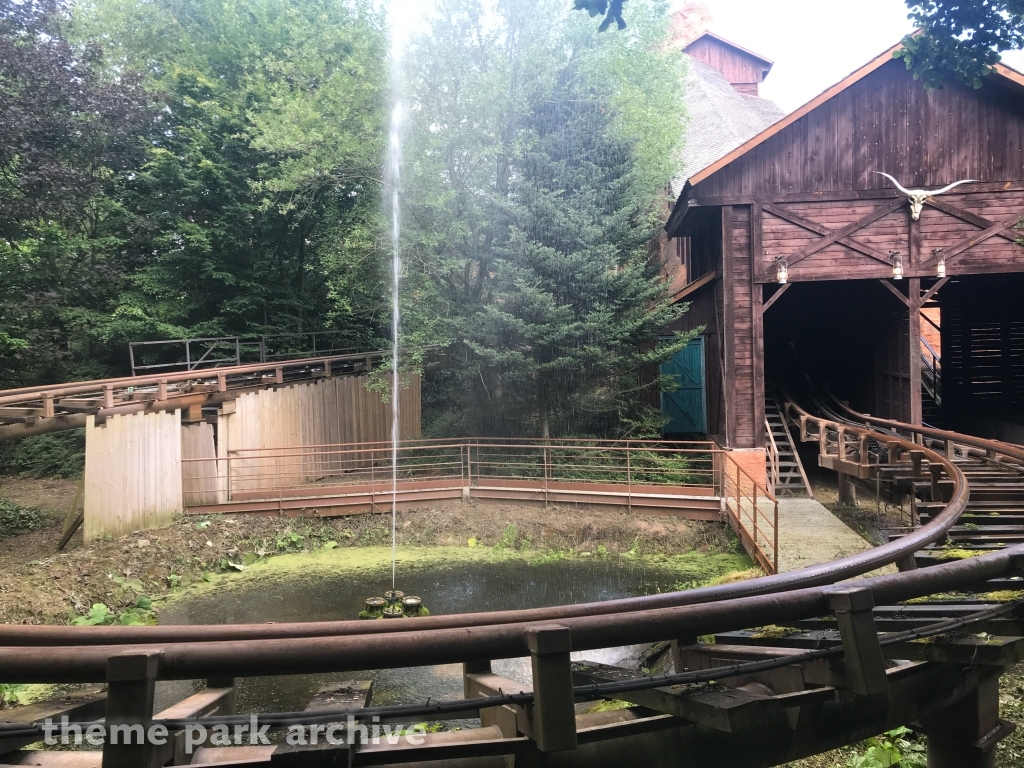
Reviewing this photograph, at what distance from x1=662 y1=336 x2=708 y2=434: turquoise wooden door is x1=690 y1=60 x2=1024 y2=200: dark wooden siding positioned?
16.0 feet

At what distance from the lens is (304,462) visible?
16.3 m

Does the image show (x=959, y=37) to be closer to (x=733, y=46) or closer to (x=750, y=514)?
(x=750, y=514)

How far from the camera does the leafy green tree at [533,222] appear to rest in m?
15.1

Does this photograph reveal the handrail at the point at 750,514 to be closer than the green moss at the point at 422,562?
Yes

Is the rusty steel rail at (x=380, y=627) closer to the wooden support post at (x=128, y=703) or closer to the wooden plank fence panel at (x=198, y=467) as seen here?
the wooden support post at (x=128, y=703)

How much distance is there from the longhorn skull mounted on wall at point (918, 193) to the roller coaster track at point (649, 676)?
12.8 m

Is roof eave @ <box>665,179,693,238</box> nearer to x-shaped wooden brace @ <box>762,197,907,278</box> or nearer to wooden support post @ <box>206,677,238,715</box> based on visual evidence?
x-shaped wooden brace @ <box>762,197,907,278</box>

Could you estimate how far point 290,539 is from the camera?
13.3 metres

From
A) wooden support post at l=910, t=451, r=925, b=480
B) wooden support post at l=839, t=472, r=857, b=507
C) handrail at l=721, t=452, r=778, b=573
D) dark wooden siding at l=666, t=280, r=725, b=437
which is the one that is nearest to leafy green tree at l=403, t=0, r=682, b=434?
dark wooden siding at l=666, t=280, r=725, b=437

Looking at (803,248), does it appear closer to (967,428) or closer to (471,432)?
(471,432)

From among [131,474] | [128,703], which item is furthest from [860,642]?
[131,474]

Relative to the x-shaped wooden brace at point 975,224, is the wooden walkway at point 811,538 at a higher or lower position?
lower

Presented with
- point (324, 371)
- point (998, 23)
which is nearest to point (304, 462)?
point (324, 371)

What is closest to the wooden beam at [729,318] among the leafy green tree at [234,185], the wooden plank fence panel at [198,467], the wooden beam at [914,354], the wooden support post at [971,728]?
the wooden beam at [914,354]
